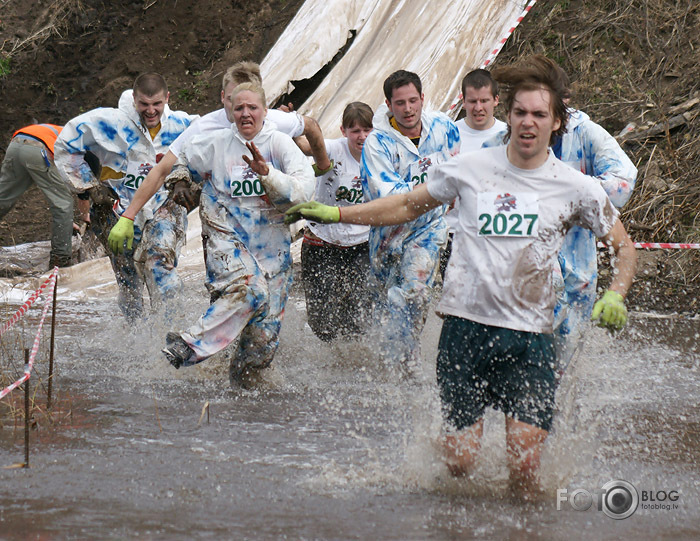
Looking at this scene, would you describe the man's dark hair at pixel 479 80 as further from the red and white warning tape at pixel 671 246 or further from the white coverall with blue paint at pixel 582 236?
the red and white warning tape at pixel 671 246

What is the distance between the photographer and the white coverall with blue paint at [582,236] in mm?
5223

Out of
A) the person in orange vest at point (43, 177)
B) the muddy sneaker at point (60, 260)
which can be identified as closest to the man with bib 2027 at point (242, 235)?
the person in orange vest at point (43, 177)

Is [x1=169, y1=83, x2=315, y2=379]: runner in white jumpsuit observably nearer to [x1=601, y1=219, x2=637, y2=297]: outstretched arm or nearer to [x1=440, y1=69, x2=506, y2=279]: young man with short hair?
[x1=440, y1=69, x2=506, y2=279]: young man with short hair

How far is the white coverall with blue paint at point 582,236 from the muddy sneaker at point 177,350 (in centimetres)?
206

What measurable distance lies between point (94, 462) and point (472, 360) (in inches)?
67.4

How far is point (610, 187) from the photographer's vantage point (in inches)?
206

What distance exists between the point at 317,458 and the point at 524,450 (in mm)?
A: 1100

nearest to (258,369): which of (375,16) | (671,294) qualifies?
(671,294)

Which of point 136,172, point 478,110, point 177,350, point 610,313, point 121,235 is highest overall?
point 478,110

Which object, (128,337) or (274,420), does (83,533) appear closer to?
(274,420)

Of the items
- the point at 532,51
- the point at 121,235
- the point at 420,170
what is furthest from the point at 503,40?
the point at 121,235

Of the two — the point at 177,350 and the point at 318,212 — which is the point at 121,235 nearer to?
the point at 177,350

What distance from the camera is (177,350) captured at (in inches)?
229

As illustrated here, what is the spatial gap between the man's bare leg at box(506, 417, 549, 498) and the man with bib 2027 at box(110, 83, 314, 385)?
2266 mm
